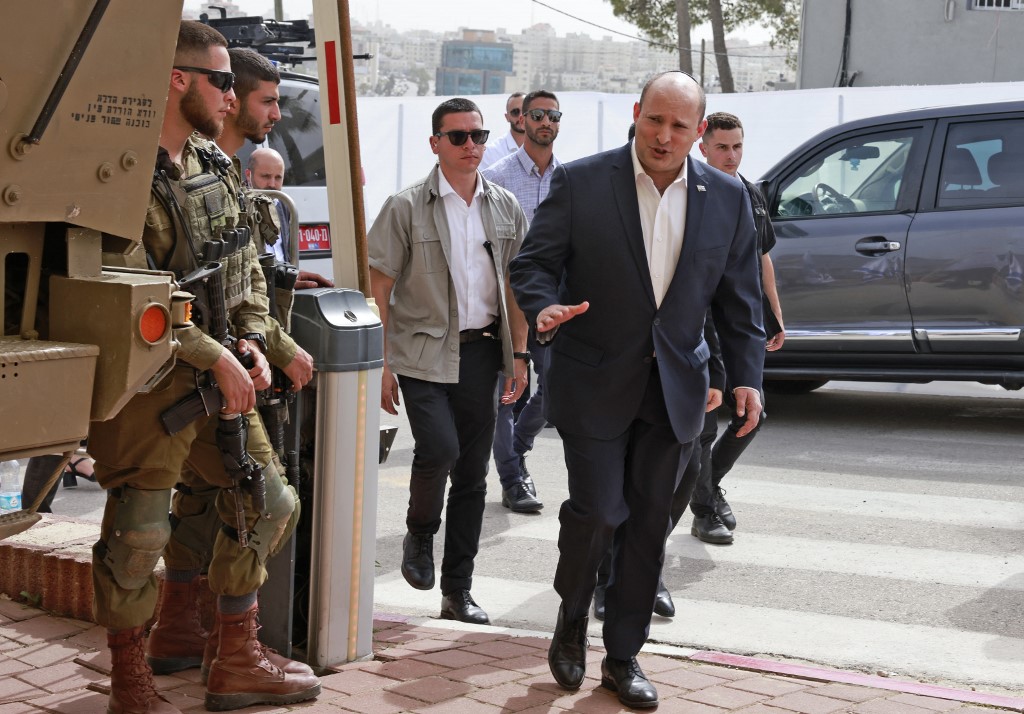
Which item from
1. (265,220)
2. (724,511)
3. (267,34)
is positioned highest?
(267,34)

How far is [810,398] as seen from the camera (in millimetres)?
10828

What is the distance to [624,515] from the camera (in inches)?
175

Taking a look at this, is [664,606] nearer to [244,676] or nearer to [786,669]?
[786,669]

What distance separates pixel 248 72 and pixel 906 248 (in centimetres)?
595

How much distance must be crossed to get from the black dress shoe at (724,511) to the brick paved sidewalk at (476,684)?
6.58 feet

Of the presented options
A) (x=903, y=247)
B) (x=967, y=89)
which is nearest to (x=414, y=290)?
A: (x=903, y=247)

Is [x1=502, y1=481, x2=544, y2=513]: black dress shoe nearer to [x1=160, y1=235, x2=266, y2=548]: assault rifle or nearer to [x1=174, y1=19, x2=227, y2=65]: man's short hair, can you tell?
[x1=160, y1=235, x2=266, y2=548]: assault rifle

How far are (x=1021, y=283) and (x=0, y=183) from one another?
7.67 meters

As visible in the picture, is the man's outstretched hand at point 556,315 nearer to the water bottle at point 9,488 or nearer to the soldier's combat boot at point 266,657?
the soldier's combat boot at point 266,657

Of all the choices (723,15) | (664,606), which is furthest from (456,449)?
(723,15)

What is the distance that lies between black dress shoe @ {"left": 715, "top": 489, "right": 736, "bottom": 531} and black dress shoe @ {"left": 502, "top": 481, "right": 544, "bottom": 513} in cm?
103

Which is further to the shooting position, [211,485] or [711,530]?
[711,530]

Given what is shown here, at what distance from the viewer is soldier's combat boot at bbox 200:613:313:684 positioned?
4.12m

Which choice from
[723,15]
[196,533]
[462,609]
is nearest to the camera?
[196,533]
